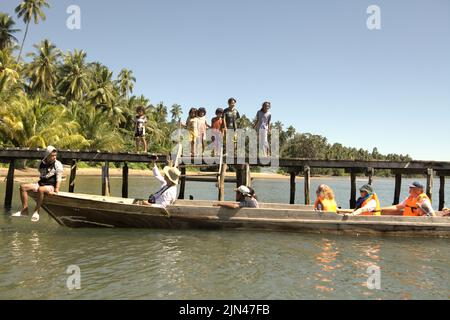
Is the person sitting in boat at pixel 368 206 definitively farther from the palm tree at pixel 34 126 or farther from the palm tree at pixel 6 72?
the palm tree at pixel 6 72

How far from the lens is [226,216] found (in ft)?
36.1

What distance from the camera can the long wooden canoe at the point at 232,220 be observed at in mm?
10773

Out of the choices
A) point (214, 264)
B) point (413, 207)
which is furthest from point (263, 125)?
point (214, 264)

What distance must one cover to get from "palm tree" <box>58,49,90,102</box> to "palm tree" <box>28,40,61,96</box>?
130cm

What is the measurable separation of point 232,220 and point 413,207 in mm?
5289

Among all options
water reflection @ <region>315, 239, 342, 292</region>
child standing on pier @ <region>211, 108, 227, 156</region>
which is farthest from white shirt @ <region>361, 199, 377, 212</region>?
child standing on pier @ <region>211, 108, 227, 156</region>

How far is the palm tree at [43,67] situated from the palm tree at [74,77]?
1.30 metres

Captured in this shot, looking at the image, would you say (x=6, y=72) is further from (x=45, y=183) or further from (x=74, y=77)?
(x=45, y=183)

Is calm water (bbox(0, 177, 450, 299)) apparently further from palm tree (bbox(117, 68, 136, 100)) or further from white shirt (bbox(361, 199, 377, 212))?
palm tree (bbox(117, 68, 136, 100))

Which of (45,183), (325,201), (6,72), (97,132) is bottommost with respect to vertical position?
(325,201)

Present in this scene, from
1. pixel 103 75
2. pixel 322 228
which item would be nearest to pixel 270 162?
pixel 322 228

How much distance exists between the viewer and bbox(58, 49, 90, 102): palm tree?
45.5 metres

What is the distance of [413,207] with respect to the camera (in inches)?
432
